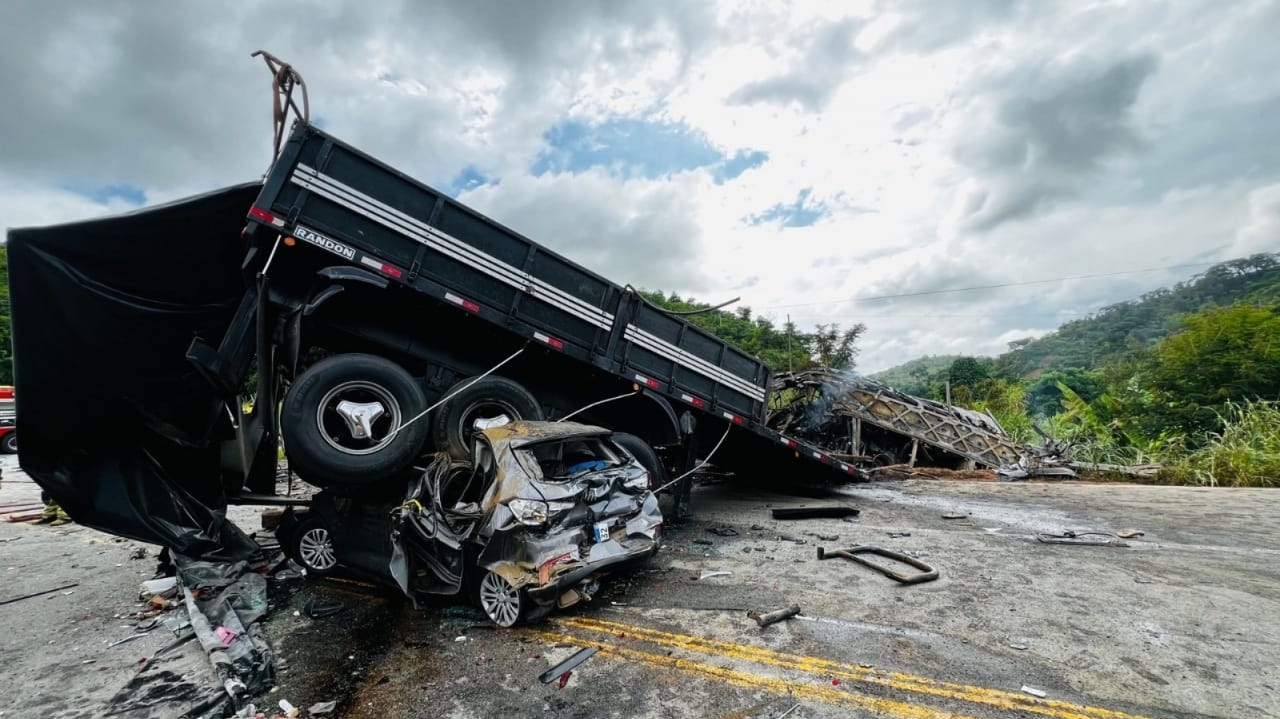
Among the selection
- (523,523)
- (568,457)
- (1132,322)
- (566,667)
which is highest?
(1132,322)

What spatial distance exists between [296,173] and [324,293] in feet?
3.37

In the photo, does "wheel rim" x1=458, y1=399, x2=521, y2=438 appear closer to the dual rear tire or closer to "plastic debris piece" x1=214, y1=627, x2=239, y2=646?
the dual rear tire

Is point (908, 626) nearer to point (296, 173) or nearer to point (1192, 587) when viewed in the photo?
point (1192, 587)

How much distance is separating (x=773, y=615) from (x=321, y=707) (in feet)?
9.01

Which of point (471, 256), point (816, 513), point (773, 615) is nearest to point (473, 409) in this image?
point (471, 256)

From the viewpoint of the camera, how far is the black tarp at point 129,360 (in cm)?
442

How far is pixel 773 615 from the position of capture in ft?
12.1

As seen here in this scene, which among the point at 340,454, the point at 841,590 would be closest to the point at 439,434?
the point at 340,454

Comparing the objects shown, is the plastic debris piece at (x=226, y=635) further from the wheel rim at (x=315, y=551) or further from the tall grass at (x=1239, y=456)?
the tall grass at (x=1239, y=456)

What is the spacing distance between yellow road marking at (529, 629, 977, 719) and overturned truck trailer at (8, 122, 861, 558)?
278 cm

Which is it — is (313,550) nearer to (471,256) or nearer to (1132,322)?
(471,256)

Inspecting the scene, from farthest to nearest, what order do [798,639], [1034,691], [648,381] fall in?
[648,381], [798,639], [1034,691]

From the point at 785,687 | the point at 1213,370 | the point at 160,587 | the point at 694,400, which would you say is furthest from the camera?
the point at 1213,370

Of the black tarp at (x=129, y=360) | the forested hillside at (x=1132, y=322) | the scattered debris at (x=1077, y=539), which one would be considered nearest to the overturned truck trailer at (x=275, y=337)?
the black tarp at (x=129, y=360)
